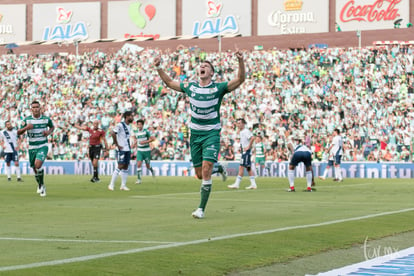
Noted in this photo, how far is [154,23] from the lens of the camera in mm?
70750

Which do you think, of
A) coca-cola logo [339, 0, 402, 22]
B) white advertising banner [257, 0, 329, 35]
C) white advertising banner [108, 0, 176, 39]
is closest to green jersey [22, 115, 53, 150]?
coca-cola logo [339, 0, 402, 22]

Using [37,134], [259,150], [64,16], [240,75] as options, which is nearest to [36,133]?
[37,134]

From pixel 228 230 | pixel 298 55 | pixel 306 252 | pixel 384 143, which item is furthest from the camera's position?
pixel 298 55

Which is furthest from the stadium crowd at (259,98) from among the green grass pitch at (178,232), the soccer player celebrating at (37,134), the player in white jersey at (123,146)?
the green grass pitch at (178,232)

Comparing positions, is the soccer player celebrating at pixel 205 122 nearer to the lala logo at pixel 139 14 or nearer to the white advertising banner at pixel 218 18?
the white advertising banner at pixel 218 18

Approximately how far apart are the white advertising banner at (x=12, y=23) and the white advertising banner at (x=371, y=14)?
27796 mm

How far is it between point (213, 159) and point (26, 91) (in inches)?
1734

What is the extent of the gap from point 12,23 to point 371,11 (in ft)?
103

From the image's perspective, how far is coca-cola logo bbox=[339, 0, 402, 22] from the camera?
61.1m

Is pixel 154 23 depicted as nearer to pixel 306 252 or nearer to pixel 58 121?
pixel 58 121

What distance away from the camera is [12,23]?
7600cm

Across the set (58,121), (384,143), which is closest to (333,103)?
(384,143)

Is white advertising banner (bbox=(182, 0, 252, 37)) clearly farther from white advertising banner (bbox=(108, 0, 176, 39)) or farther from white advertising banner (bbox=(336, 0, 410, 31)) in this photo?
white advertising banner (bbox=(336, 0, 410, 31))

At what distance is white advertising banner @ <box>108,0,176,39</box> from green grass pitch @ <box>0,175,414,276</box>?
48991 millimetres
